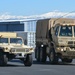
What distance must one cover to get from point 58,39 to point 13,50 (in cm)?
398

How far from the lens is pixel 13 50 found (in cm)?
2481

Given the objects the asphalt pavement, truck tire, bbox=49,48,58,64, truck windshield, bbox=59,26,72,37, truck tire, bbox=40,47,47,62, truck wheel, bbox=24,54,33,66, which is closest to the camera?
the asphalt pavement

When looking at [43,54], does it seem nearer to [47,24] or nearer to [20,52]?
[47,24]

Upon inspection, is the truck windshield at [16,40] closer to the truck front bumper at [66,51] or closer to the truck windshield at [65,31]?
the truck front bumper at [66,51]

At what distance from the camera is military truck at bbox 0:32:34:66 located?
24797 millimetres

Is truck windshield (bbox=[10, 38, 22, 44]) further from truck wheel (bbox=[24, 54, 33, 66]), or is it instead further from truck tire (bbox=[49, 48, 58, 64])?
truck tire (bbox=[49, 48, 58, 64])

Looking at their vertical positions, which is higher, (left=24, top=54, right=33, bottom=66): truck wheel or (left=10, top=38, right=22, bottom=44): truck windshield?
(left=10, top=38, right=22, bottom=44): truck windshield

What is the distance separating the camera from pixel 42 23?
30938mm

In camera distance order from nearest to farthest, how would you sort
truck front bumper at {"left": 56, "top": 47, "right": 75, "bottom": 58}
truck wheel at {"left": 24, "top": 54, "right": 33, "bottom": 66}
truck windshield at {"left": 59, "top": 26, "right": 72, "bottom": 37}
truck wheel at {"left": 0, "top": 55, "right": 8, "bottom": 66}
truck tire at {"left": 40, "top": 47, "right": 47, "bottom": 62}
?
truck wheel at {"left": 0, "top": 55, "right": 8, "bottom": 66}, truck wheel at {"left": 24, "top": 54, "right": 33, "bottom": 66}, truck front bumper at {"left": 56, "top": 47, "right": 75, "bottom": 58}, truck windshield at {"left": 59, "top": 26, "right": 72, "bottom": 37}, truck tire at {"left": 40, "top": 47, "right": 47, "bottom": 62}

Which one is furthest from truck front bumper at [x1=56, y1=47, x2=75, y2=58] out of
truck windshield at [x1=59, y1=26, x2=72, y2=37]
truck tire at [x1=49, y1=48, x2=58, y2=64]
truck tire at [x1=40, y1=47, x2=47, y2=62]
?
truck tire at [x1=40, y1=47, x2=47, y2=62]

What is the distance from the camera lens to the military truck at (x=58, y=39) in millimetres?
27531

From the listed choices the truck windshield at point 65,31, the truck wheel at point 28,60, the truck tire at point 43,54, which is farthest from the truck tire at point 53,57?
the truck wheel at point 28,60

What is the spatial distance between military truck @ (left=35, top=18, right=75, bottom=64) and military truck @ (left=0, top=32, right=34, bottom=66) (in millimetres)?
2854

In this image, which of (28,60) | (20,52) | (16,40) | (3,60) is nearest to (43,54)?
(16,40)
